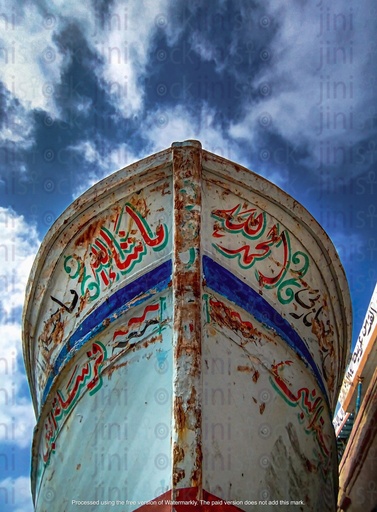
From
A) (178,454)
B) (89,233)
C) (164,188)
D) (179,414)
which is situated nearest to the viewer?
(178,454)

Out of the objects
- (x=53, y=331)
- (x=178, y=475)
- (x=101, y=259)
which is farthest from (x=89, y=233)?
(x=178, y=475)

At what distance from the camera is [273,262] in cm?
367

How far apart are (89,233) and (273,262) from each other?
1263 mm

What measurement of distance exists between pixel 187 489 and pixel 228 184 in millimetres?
1873

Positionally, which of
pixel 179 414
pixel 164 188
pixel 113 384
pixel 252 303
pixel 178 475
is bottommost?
pixel 178 475

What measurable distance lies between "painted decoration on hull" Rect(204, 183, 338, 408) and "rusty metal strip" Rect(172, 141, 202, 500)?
5.3 inches

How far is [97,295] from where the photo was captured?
3.65 m

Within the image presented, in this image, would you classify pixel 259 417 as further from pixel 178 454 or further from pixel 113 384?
pixel 113 384

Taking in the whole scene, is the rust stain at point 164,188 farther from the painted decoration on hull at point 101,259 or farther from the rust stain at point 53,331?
the rust stain at point 53,331

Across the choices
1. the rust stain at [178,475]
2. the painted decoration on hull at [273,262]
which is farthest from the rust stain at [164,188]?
the rust stain at [178,475]

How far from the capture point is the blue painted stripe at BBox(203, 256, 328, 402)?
3.39 m

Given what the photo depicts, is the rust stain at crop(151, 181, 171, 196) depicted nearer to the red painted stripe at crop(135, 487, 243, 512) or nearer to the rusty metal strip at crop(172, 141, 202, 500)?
the rusty metal strip at crop(172, 141, 202, 500)

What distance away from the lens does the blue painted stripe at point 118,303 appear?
342 cm

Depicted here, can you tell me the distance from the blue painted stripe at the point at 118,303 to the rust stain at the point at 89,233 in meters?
0.48
